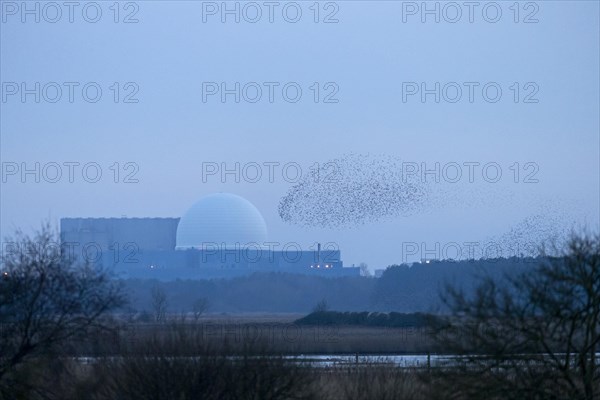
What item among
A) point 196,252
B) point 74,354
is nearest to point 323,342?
point 74,354

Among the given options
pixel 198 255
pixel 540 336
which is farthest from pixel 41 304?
pixel 198 255

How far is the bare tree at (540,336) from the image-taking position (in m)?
20.0

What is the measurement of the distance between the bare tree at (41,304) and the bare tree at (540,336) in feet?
24.9

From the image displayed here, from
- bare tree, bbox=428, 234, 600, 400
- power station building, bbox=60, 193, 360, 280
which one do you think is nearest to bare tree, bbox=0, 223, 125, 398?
bare tree, bbox=428, 234, 600, 400

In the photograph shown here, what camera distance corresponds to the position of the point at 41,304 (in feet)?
72.4

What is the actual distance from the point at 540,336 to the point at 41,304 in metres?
10.1

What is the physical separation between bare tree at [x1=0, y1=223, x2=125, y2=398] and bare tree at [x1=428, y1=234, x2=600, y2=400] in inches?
298

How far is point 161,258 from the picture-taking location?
97.9 metres

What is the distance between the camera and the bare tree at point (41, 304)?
21859 millimetres

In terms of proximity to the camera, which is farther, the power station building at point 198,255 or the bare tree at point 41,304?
the power station building at point 198,255

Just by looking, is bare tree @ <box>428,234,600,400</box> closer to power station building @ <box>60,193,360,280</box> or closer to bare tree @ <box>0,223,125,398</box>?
bare tree @ <box>0,223,125,398</box>

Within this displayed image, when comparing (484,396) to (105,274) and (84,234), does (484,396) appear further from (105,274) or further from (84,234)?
(84,234)

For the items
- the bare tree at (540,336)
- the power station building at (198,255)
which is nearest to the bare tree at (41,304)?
the bare tree at (540,336)

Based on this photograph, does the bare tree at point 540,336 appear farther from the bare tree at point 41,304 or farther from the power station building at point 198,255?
the power station building at point 198,255
